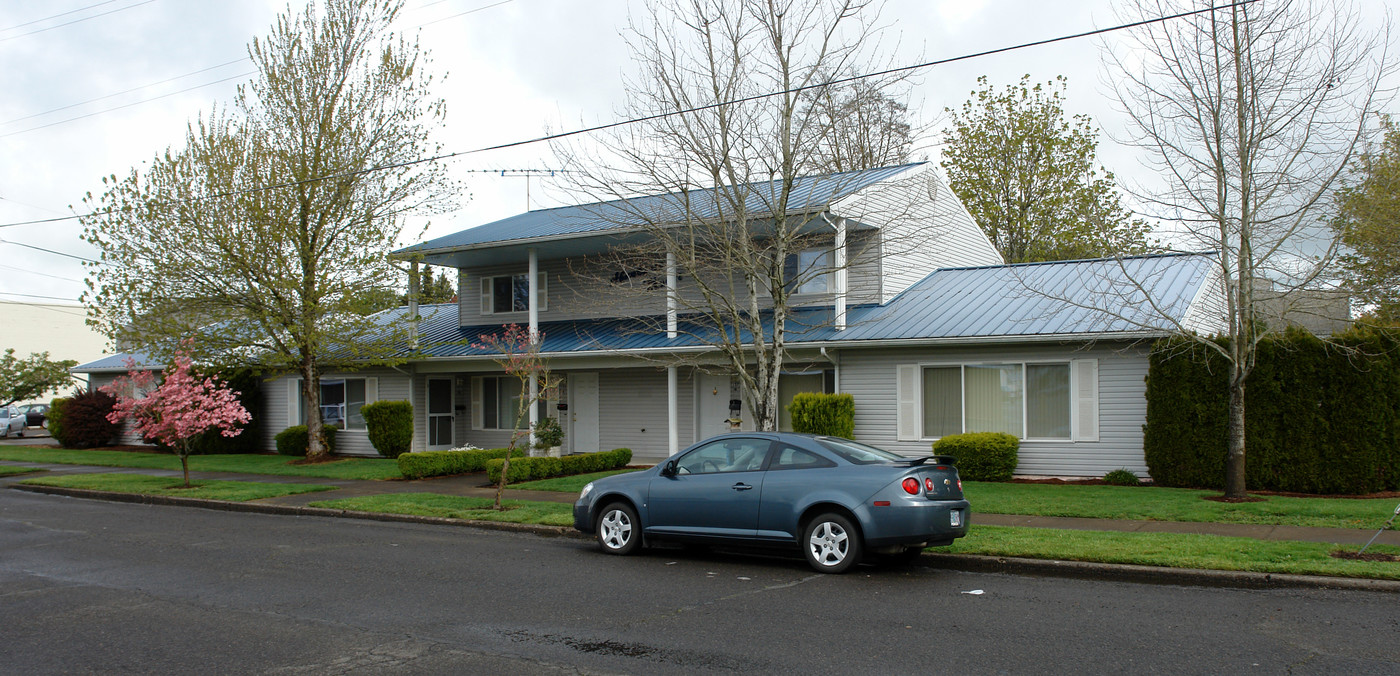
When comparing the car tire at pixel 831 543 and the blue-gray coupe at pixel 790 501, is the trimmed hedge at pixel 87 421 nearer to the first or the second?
the blue-gray coupe at pixel 790 501

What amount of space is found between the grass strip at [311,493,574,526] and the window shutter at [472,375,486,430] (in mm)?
9371

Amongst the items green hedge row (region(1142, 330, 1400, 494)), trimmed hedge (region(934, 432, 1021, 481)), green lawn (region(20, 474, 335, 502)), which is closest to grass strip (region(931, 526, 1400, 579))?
green hedge row (region(1142, 330, 1400, 494))

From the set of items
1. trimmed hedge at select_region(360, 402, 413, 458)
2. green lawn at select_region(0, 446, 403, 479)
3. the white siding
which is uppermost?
the white siding

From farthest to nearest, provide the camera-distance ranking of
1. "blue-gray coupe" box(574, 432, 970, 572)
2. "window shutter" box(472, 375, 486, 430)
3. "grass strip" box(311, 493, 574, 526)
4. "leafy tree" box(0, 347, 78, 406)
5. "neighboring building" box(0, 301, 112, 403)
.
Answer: "neighboring building" box(0, 301, 112, 403), "leafy tree" box(0, 347, 78, 406), "window shutter" box(472, 375, 486, 430), "grass strip" box(311, 493, 574, 526), "blue-gray coupe" box(574, 432, 970, 572)

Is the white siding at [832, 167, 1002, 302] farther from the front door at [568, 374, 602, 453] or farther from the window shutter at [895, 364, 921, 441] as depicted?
the front door at [568, 374, 602, 453]

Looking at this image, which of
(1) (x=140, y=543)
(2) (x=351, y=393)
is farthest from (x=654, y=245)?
(2) (x=351, y=393)

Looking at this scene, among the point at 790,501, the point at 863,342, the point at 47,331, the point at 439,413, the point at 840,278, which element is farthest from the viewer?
the point at 47,331

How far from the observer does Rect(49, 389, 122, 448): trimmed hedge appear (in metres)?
31.9

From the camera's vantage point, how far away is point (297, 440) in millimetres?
26703

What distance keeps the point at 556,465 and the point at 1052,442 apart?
9395 millimetres

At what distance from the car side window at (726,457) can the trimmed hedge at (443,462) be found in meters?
8.65

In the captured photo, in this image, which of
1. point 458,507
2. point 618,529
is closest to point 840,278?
point 458,507

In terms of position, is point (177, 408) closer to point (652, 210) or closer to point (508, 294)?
point (652, 210)

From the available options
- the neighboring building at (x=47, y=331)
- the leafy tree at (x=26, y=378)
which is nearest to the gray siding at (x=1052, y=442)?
the leafy tree at (x=26, y=378)
